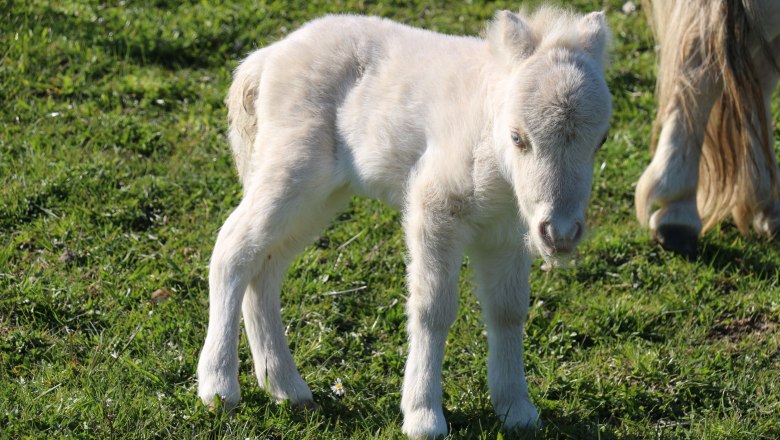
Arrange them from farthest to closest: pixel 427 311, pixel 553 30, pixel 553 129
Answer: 1. pixel 427 311
2. pixel 553 30
3. pixel 553 129

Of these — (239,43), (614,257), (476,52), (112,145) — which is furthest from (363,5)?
(476,52)

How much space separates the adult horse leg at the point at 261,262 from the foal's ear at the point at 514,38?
37.1 inches

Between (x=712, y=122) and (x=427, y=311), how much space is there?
2.50 meters

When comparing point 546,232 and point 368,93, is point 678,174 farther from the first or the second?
point 546,232

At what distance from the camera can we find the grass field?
4.55m

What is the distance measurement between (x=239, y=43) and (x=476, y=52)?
3.63 metres

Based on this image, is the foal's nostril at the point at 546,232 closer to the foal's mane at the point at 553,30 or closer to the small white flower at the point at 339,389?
the foal's mane at the point at 553,30

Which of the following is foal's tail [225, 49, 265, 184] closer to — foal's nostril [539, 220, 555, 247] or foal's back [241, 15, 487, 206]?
foal's back [241, 15, 487, 206]

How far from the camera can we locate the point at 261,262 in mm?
4555

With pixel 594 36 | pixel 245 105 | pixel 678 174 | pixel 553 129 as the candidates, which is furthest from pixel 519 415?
pixel 678 174

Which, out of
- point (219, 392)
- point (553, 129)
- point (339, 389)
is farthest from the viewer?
point (339, 389)

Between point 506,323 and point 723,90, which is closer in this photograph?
point 506,323

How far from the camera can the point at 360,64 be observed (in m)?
4.58

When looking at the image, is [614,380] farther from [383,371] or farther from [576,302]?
[383,371]
